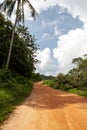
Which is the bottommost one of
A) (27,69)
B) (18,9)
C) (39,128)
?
(39,128)

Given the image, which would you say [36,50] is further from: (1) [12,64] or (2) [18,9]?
(2) [18,9]

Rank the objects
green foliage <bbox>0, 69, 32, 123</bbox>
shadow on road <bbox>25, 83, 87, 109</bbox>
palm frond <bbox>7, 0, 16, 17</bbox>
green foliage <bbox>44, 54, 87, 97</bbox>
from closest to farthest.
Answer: green foliage <bbox>0, 69, 32, 123</bbox>, shadow on road <bbox>25, 83, 87, 109</bbox>, palm frond <bbox>7, 0, 16, 17</bbox>, green foliage <bbox>44, 54, 87, 97</bbox>

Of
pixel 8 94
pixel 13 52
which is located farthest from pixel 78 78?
pixel 8 94

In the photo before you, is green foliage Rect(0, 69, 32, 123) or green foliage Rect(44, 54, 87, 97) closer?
green foliage Rect(0, 69, 32, 123)

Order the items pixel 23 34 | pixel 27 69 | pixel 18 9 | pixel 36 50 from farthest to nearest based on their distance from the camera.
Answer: pixel 36 50 → pixel 23 34 → pixel 27 69 → pixel 18 9

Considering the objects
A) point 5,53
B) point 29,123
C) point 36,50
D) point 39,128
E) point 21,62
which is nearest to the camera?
point 39,128

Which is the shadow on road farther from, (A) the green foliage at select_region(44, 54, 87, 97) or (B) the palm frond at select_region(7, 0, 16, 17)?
(B) the palm frond at select_region(7, 0, 16, 17)

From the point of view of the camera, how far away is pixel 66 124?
40.3 feet

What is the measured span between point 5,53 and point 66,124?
21.5m

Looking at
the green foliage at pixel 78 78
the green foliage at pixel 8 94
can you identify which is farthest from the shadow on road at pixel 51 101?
the green foliage at pixel 78 78

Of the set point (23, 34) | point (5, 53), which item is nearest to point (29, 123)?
point (5, 53)

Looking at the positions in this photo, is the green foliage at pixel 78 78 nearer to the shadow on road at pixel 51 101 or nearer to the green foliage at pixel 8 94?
the shadow on road at pixel 51 101

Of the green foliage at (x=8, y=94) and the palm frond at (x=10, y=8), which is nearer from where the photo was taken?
the green foliage at (x=8, y=94)

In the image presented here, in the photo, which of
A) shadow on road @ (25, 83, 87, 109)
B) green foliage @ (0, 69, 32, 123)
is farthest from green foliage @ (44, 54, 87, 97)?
green foliage @ (0, 69, 32, 123)
